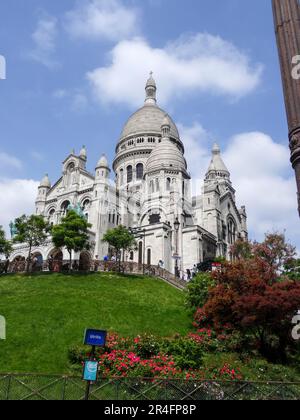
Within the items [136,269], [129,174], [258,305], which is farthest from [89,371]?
[129,174]

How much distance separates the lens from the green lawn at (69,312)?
64.2 ft

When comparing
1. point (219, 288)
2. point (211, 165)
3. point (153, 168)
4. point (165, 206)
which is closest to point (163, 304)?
point (219, 288)

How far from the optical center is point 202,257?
5378 centimetres

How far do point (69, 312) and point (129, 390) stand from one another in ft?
44.1

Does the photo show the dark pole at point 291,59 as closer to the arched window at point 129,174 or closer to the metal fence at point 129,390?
the metal fence at point 129,390

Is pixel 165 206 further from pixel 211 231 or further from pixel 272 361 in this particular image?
pixel 272 361

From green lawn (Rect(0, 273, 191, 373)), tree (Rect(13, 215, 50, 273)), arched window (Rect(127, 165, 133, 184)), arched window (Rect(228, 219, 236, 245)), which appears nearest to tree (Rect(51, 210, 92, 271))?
tree (Rect(13, 215, 50, 273))

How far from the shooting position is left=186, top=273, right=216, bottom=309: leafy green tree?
2717cm

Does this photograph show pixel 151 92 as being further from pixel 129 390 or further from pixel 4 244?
pixel 129 390

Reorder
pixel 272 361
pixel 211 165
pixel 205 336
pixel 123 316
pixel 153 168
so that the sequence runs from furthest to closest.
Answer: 1. pixel 211 165
2. pixel 153 168
3. pixel 123 316
4. pixel 205 336
5. pixel 272 361

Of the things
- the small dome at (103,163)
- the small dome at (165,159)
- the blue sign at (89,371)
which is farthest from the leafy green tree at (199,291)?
the small dome at (165,159)

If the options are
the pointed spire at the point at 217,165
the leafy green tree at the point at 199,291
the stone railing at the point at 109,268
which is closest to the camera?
the leafy green tree at the point at 199,291

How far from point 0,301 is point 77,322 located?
707 cm

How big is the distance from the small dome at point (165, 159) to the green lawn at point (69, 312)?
29.1 metres
